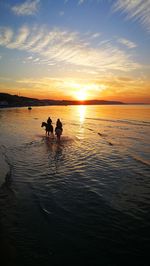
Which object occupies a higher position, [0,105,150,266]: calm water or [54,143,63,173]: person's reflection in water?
[54,143,63,173]: person's reflection in water

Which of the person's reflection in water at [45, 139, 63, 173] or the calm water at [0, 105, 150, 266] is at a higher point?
the person's reflection in water at [45, 139, 63, 173]

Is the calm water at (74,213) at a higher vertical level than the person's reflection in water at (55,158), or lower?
lower

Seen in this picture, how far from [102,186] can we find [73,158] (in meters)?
5.52

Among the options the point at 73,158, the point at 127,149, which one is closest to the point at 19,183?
the point at 73,158

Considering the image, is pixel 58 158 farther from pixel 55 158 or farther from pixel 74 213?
pixel 74 213

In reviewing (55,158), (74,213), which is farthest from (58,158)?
(74,213)

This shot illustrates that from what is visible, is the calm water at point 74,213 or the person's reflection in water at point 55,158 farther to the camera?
the person's reflection in water at point 55,158

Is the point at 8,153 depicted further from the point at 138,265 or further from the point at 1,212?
the point at 138,265

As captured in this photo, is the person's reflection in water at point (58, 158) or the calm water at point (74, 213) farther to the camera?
the person's reflection in water at point (58, 158)

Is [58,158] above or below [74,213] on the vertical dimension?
above

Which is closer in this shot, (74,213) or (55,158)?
(74,213)

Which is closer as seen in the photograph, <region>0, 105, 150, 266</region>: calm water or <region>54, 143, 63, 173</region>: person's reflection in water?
<region>0, 105, 150, 266</region>: calm water

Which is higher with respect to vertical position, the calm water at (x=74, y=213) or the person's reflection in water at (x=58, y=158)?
the person's reflection in water at (x=58, y=158)

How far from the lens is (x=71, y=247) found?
6039 millimetres
